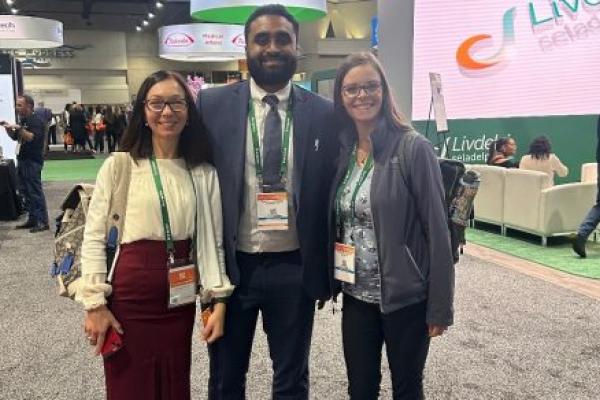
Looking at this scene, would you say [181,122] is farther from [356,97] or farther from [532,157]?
[532,157]

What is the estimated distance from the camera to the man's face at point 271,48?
1.73 metres

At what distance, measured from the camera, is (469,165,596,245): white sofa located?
550 centimetres

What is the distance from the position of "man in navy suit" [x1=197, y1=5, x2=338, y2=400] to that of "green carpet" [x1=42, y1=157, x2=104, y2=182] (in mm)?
9993

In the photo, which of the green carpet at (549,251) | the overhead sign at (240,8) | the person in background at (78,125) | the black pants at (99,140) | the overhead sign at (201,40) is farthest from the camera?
the black pants at (99,140)

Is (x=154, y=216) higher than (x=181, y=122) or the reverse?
the reverse

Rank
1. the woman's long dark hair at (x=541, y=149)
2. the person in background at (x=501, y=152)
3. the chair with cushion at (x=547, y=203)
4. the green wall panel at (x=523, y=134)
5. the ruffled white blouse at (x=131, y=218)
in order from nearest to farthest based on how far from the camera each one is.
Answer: the ruffled white blouse at (x=131, y=218)
the chair with cushion at (x=547, y=203)
the woman's long dark hair at (x=541, y=149)
the person in background at (x=501, y=152)
the green wall panel at (x=523, y=134)

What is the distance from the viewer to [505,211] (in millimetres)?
6059

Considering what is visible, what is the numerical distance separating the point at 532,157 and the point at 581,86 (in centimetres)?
239

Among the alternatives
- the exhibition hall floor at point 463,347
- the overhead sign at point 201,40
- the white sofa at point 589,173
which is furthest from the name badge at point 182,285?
the overhead sign at point 201,40

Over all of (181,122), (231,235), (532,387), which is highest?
(181,122)

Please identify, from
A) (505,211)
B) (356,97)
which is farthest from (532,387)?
(505,211)

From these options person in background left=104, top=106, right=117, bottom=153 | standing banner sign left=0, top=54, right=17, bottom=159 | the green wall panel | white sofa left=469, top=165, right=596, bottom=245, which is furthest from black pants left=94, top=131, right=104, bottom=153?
white sofa left=469, top=165, right=596, bottom=245

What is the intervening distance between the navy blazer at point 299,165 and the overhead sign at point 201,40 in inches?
511

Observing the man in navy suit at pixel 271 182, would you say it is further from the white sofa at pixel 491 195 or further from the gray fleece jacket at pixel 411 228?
the white sofa at pixel 491 195
